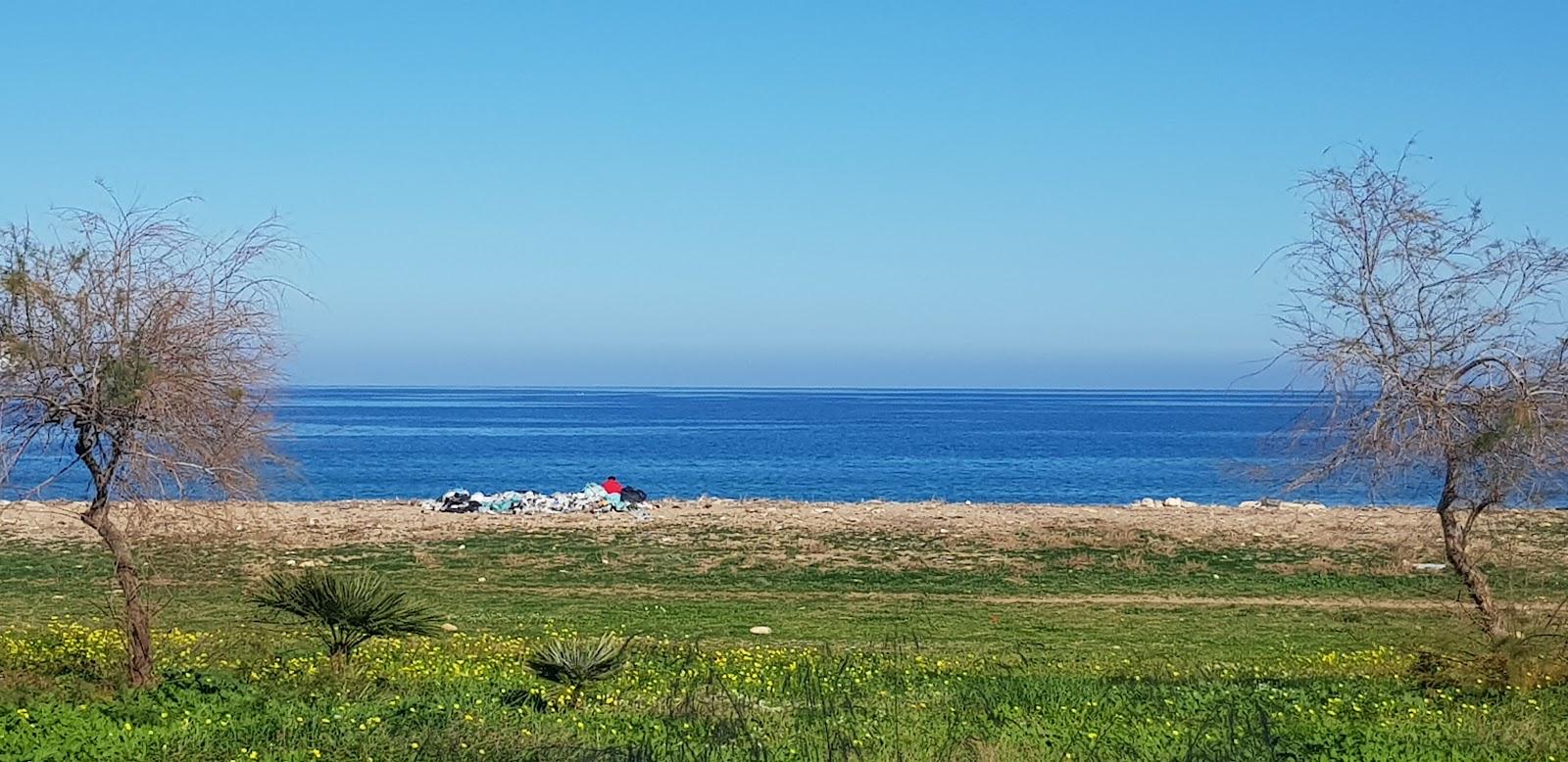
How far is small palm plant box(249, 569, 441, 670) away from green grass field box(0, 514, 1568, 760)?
0.41 metres

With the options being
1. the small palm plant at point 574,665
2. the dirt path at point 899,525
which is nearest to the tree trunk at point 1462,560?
the small palm plant at point 574,665

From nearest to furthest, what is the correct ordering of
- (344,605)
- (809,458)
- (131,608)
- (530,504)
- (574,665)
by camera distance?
(574,665), (131,608), (344,605), (530,504), (809,458)

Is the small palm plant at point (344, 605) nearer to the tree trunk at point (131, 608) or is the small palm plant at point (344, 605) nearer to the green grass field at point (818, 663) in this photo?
the green grass field at point (818, 663)

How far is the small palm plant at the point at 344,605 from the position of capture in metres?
11.2

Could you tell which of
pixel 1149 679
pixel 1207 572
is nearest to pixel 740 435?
pixel 1207 572

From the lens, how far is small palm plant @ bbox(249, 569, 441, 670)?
11203mm

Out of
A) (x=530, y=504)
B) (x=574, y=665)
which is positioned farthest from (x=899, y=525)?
(x=574, y=665)

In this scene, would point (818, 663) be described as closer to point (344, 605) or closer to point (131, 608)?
point (344, 605)

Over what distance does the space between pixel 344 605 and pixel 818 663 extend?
4213 mm

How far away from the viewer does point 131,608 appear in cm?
1109

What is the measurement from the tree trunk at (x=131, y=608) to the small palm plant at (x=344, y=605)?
856mm

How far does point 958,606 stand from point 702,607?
370 cm

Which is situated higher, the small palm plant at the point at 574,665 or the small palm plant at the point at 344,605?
the small palm plant at the point at 344,605

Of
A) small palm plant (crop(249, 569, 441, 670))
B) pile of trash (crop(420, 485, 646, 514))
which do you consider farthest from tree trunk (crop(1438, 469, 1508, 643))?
pile of trash (crop(420, 485, 646, 514))
